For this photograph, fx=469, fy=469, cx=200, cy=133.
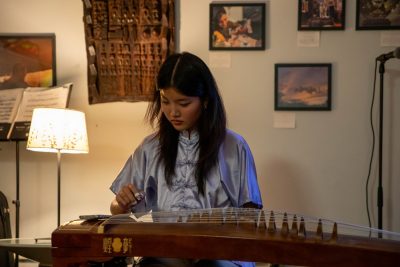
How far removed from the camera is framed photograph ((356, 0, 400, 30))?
2201 mm

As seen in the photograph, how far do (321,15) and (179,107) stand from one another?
3.53 feet

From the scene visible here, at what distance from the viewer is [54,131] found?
1969 millimetres

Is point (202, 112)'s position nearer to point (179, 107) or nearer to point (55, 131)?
point (179, 107)

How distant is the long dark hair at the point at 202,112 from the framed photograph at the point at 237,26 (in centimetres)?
70

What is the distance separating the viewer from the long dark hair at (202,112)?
1.51 metres

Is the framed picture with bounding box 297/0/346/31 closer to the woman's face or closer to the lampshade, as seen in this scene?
the woman's face

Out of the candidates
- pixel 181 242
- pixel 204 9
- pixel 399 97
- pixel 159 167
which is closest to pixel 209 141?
pixel 159 167

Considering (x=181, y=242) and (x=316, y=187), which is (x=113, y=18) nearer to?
(x=316, y=187)

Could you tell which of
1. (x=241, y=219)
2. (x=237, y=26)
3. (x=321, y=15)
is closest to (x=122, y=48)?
(x=237, y=26)

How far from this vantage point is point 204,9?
2.28m

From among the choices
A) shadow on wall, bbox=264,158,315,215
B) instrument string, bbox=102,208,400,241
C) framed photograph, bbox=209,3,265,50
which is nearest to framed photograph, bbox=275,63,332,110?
framed photograph, bbox=209,3,265,50

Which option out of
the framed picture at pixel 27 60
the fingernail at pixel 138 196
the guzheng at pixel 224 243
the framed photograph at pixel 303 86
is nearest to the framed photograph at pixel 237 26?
the framed photograph at pixel 303 86

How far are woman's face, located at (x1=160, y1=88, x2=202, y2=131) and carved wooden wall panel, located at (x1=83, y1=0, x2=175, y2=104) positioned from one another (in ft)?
2.58

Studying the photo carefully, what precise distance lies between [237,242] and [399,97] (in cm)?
154
